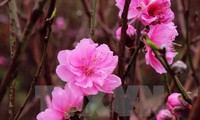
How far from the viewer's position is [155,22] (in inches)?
35.9

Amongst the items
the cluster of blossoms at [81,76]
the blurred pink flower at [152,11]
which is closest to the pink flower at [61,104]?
the cluster of blossoms at [81,76]

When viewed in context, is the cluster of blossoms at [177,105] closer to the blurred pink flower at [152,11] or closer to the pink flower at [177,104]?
the pink flower at [177,104]

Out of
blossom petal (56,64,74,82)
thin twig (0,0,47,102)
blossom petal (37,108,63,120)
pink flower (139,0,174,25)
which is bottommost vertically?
blossom petal (37,108,63,120)

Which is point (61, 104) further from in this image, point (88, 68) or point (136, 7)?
point (136, 7)

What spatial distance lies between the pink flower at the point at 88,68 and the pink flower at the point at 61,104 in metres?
0.04

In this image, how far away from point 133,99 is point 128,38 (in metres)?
0.17

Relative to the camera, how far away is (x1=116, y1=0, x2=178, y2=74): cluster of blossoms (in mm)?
900

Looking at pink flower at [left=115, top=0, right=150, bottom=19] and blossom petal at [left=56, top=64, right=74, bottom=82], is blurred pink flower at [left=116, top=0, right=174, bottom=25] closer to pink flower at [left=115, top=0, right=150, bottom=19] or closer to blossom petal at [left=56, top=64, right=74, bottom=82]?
pink flower at [left=115, top=0, right=150, bottom=19]

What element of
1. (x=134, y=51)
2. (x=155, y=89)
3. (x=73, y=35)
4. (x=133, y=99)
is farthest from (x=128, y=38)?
(x=73, y=35)

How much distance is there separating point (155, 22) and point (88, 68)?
0.64 ft

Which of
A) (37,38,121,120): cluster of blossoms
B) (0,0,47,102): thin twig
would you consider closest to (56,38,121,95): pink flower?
(37,38,121,120): cluster of blossoms

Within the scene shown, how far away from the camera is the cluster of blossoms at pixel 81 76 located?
33.5 inches

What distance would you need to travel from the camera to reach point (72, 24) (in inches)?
175

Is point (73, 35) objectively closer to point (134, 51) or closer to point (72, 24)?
point (72, 24)
